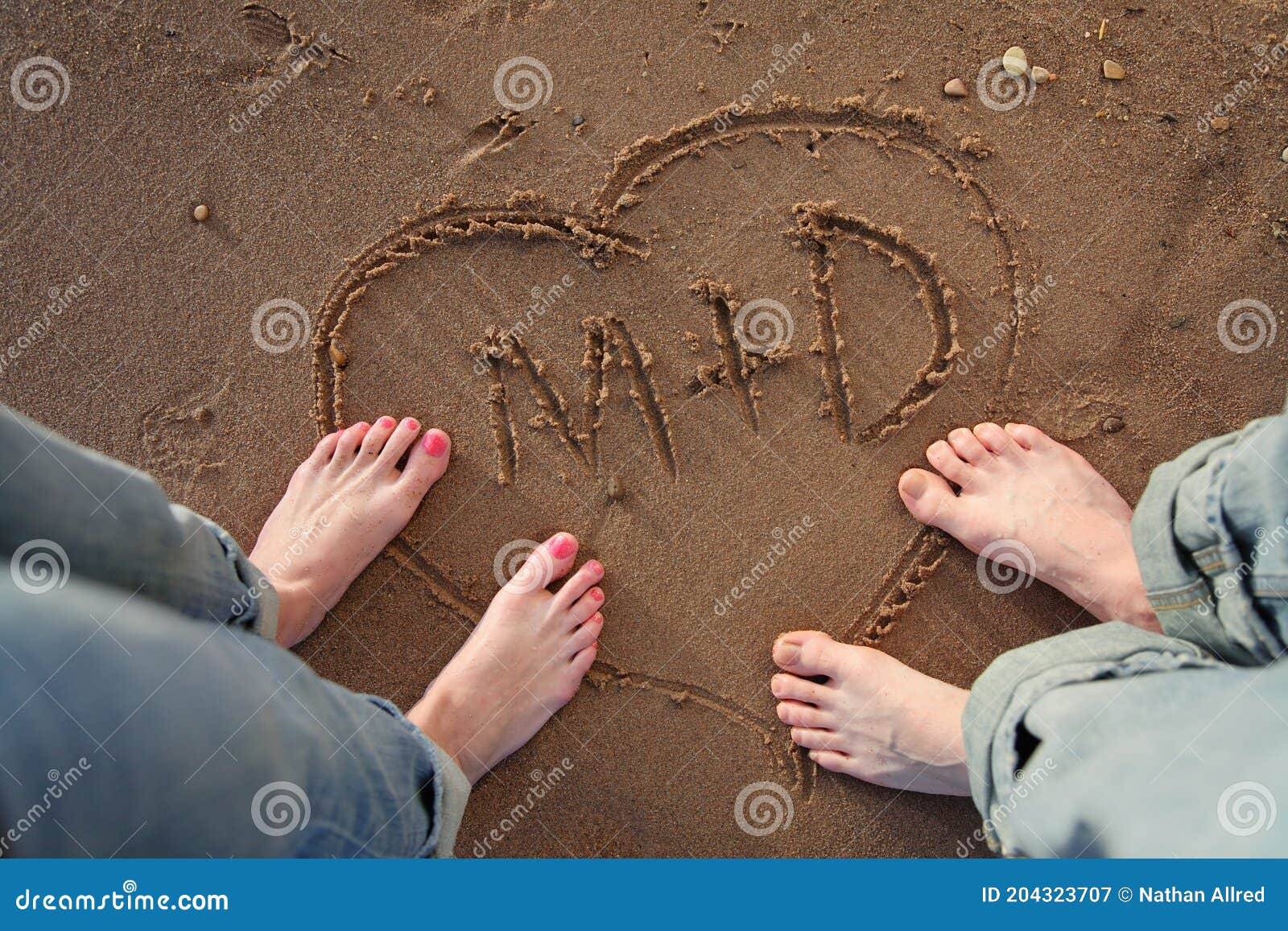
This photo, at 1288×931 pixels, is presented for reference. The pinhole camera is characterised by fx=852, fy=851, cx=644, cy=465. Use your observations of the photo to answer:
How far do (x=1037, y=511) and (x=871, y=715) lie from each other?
71 cm

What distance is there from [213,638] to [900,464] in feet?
5.82

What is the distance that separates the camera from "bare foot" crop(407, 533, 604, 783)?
231 cm

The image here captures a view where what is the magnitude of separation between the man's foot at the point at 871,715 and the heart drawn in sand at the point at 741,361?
69 millimetres

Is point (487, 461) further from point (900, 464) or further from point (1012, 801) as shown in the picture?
point (1012, 801)

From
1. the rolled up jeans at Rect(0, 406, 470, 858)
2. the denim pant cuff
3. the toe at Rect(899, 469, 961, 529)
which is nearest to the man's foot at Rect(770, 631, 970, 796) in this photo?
the denim pant cuff

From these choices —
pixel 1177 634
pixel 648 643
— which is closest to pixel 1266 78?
pixel 1177 634

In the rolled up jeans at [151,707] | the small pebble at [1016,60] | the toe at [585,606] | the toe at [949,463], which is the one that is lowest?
the rolled up jeans at [151,707]

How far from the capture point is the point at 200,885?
1.82m

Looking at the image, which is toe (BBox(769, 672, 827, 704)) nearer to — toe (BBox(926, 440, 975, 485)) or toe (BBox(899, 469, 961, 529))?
toe (BBox(899, 469, 961, 529))

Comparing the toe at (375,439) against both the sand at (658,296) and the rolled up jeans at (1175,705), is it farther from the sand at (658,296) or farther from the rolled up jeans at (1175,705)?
the rolled up jeans at (1175,705)

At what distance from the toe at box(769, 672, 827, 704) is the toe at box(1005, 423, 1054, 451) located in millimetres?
873

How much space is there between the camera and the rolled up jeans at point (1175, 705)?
1676 millimetres

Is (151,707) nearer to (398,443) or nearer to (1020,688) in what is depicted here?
(398,443)

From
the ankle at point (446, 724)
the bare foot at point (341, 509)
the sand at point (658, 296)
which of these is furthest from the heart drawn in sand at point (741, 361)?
the ankle at point (446, 724)
